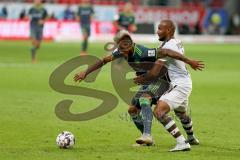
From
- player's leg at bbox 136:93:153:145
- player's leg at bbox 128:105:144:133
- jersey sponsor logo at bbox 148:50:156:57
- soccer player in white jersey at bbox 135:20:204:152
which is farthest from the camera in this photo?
player's leg at bbox 128:105:144:133

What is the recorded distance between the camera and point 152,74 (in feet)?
41.0

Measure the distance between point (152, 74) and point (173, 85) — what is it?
0.43 meters

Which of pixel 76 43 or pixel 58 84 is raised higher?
pixel 58 84

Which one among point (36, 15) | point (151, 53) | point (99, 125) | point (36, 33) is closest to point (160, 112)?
point (151, 53)

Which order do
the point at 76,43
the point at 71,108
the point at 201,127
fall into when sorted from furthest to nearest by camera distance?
the point at 76,43 < the point at 71,108 < the point at 201,127

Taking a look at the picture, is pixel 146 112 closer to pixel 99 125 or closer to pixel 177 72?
pixel 177 72

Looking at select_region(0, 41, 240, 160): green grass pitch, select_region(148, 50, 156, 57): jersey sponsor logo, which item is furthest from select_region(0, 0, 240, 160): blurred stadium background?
select_region(148, 50, 156, 57): jersey sponsor logo

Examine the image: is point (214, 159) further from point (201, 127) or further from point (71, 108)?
point (71, 108)

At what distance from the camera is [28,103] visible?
1886 centimetres

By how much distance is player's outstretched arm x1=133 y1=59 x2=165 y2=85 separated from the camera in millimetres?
12414

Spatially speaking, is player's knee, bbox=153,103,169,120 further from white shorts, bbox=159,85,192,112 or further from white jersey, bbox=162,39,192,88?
white jersey, bbox=162,39,192,88

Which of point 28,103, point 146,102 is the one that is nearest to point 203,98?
point 28,103

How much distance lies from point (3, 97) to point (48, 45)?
85.1 feet

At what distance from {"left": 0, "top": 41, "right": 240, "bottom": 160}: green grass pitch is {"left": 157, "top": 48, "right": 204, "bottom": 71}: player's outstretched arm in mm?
1387
